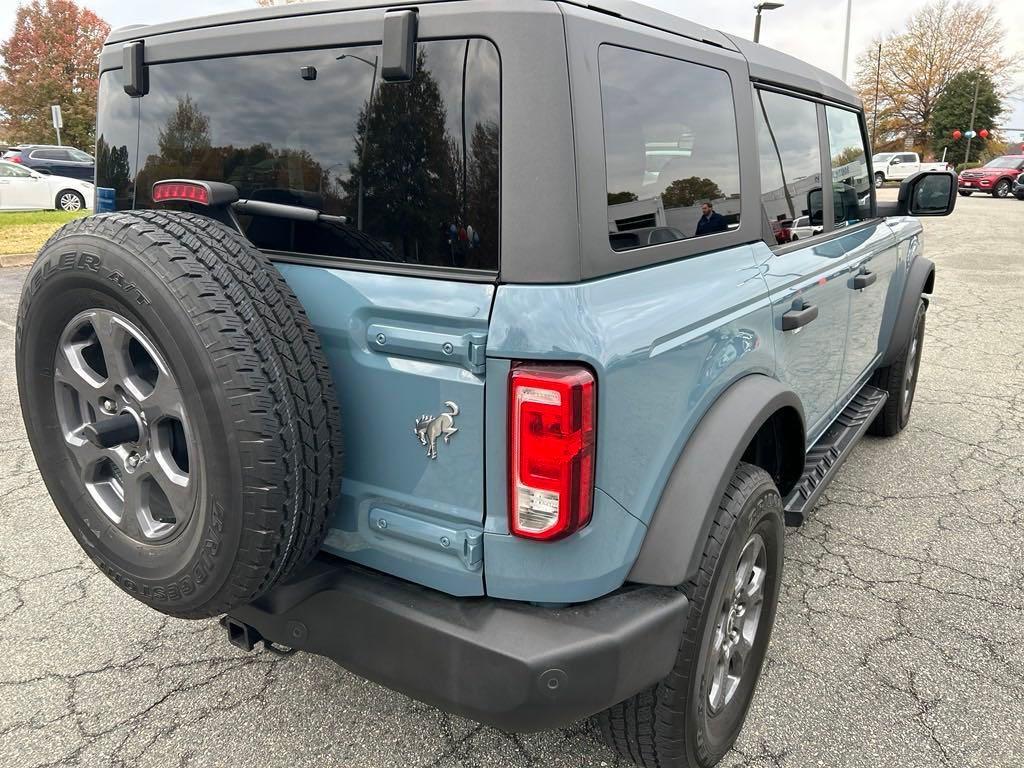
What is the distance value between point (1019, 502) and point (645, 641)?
3.08m

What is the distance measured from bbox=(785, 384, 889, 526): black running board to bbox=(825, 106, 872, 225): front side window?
0.97 metres

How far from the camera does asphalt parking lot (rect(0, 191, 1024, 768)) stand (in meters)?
2.18

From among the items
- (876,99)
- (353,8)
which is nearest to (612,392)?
(353,8)

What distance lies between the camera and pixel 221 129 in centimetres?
199

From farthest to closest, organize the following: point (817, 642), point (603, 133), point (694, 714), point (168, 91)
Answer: point (817, 642) → point (168, 91) → point (694, 714) → point (603, 133)

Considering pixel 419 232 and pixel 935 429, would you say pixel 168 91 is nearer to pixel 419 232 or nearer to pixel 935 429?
pixel 419 232

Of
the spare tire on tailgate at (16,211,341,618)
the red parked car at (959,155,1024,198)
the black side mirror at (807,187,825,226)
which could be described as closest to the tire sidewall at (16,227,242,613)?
the spare tire on tailgate at (16,211,341,618)

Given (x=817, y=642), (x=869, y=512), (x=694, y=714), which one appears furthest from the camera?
(x=869, y=512)

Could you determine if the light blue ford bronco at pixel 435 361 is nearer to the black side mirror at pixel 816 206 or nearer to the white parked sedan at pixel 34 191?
the black side mirror at pixel 816 206

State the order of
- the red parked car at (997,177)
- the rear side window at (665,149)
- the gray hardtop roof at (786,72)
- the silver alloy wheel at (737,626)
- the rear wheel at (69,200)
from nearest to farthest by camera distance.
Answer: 1. the rear side window at (665,149)
2. the silver alloy wheel at (737,626)
3. the gray hardtop roof at (786,72)
4. the rear wheel at (69,200)
5. the red parked car at (997,177)

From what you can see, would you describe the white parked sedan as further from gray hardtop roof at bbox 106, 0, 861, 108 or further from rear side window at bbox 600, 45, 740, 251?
rear side window at bbox 600, 45, 740, 251

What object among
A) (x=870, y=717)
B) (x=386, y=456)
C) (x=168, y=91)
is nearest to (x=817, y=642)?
(x=870, y=717)

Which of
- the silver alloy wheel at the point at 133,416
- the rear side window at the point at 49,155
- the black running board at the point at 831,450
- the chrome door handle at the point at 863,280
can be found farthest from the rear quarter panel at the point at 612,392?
the rear side window at the point at 49,155

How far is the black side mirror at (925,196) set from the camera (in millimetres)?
4016
